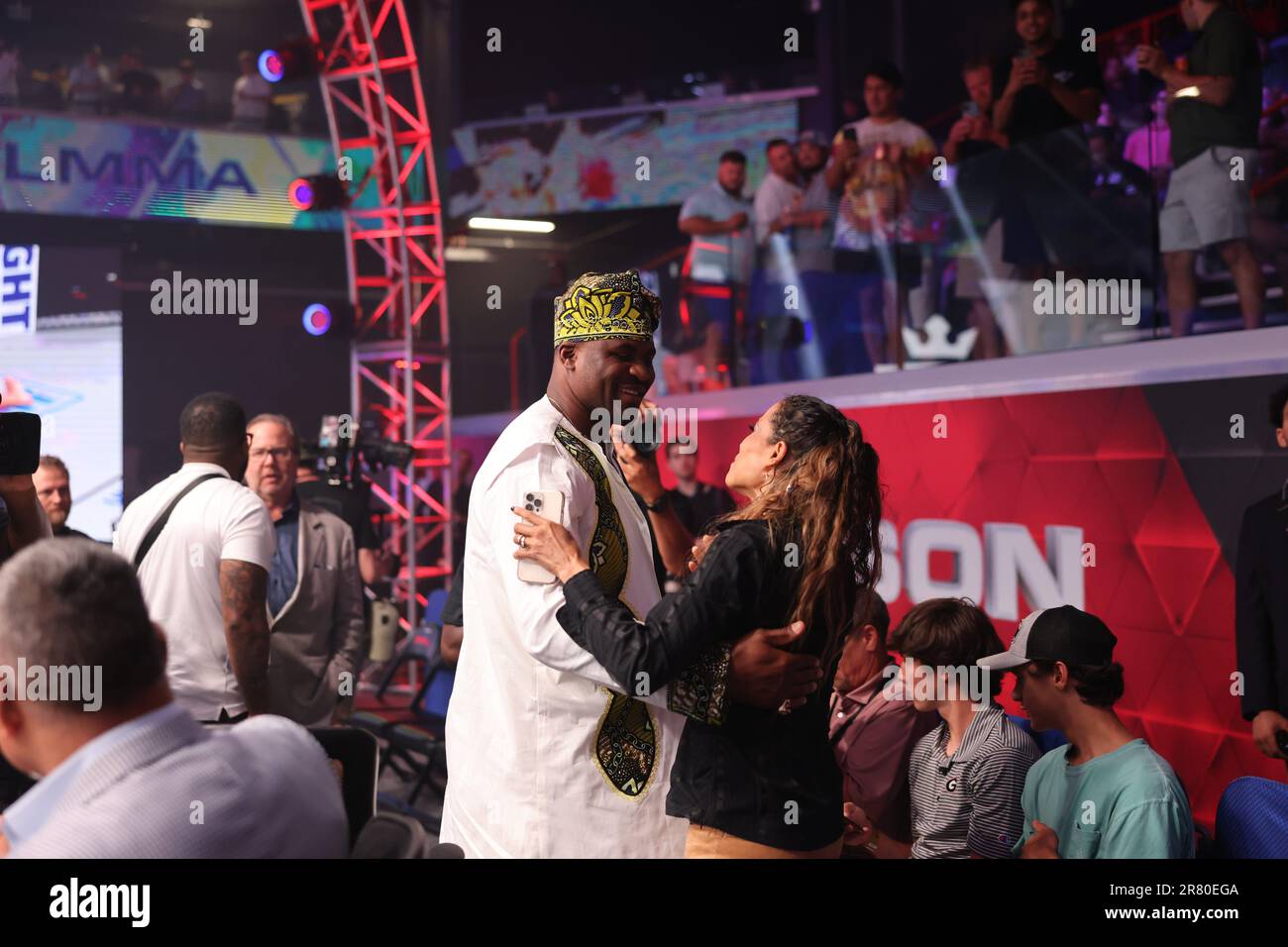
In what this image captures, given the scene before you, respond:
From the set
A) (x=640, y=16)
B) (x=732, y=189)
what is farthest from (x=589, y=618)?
(x=640, y=16)

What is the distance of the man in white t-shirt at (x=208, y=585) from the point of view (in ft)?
10.1

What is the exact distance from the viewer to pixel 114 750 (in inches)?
48.3

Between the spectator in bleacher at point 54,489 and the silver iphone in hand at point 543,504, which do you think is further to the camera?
the spectator in bleacher at point 54,489

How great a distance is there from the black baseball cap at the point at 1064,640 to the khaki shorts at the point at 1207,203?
2252 mm

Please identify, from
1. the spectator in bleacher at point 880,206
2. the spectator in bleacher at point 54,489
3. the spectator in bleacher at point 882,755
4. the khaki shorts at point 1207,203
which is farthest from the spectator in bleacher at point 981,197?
the spectator in bleacher at point 54,489

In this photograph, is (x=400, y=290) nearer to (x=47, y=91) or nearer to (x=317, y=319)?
(x=317, y=319)

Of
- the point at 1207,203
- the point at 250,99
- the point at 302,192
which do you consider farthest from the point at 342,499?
the point at 250,99

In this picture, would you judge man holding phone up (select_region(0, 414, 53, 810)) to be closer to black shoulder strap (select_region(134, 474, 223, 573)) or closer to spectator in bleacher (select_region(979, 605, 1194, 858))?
black shoulder strap (select_region(134, 474, 223, 573))

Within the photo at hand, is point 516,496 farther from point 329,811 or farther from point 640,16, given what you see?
point 640,16

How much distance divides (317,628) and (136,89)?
36.4 ft

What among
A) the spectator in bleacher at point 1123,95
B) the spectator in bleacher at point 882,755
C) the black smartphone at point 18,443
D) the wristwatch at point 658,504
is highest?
the spectator in bleacher at point 1123,95

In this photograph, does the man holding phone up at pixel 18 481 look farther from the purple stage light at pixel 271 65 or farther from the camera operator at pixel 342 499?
the purple stage light at pixel 271 65
